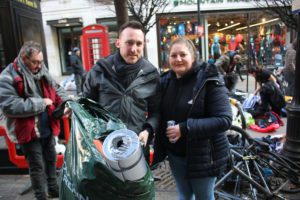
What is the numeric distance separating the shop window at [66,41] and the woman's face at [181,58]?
55.7 ft

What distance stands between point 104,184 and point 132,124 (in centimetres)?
69

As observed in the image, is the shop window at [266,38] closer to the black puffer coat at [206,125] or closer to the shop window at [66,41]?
the shop window at [66,41]

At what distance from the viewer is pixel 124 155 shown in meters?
1.27

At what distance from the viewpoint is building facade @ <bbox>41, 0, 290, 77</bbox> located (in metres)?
16.0

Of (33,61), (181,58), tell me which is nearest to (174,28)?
(33,61)

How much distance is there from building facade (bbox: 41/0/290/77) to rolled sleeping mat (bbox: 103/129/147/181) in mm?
14545

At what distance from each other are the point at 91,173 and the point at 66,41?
715 inches

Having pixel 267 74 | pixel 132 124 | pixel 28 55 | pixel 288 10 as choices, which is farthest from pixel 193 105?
pixel 288 10

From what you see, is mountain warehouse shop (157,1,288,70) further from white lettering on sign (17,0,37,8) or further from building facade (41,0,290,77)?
white lettering on sign (17,0,37,8)

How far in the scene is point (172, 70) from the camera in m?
Answer: 2.18

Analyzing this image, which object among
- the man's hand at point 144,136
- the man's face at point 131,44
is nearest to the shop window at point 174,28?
the man's face at point 131,44

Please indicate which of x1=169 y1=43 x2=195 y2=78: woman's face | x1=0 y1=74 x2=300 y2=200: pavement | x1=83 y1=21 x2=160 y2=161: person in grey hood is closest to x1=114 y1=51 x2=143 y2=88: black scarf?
x1=83 y1=21 x2=160 y2=161: person in grey hood

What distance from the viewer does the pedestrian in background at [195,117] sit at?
192 cm

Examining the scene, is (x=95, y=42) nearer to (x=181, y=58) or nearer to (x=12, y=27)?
(x=12, y=27)
